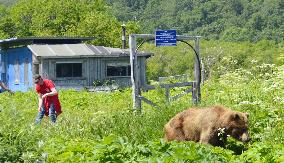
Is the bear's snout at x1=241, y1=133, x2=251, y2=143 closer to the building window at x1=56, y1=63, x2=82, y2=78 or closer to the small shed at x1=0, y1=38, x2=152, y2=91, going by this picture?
the small shed at x1=0, y1=38, x2=152, y2=91

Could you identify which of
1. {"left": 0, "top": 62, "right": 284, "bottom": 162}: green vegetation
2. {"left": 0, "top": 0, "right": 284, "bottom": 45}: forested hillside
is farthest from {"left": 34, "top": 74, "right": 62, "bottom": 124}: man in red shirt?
{"left": 0, "top": 0, "right": 284, "bottom": 45}: forested hillside

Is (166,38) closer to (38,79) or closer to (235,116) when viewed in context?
(38,79)

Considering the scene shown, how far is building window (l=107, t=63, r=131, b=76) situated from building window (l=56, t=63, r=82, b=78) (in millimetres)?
2005

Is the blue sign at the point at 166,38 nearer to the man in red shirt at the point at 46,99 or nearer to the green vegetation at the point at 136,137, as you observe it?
the green vegetation at the point at 136,137

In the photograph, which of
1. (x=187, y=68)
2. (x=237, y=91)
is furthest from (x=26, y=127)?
(x=187, y=68)

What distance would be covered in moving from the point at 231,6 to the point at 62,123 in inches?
6462

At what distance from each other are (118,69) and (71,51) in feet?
11.4

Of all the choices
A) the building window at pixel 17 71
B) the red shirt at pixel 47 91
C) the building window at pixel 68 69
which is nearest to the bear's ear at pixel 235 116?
the red shirt at pixel 47 91

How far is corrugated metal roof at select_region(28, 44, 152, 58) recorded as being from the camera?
119 feet

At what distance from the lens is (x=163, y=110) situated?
12.2 metres

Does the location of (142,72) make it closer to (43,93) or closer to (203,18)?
(43,93)

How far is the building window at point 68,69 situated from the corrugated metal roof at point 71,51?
835 mm

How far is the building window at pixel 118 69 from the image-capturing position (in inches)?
1517

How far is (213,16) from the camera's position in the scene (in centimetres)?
17000
